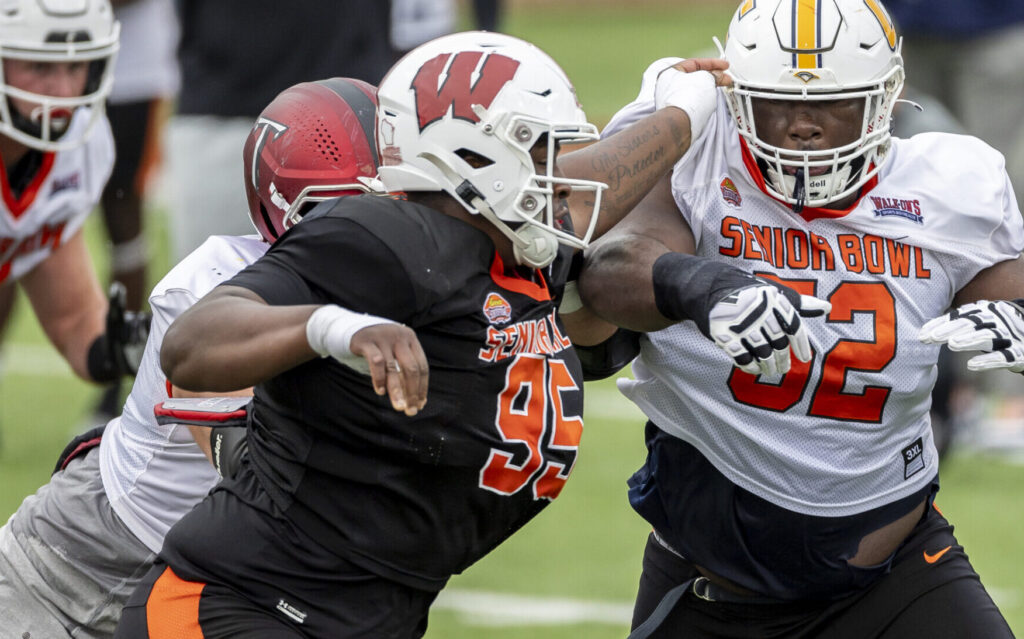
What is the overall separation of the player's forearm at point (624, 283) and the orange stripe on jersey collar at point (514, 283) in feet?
0.71

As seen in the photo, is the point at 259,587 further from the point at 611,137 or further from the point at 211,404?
the point at 611,137

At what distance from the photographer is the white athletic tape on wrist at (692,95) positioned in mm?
3080

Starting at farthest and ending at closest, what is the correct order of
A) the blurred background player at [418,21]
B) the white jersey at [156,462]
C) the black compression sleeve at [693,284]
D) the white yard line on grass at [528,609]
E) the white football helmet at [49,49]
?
the blurred background player at [418,21]
the white yard line on grass at [528,609]
the white football helmet at [49,49]
the white jersey at [156,462]
the black compression sleeve at [693,284]

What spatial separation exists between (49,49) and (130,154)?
2427mm

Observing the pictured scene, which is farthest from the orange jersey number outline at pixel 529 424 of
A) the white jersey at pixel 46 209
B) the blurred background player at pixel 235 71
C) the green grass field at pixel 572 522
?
the blurred background player at pixel 235 71

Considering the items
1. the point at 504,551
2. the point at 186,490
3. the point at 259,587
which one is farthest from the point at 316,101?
the point at 504,551

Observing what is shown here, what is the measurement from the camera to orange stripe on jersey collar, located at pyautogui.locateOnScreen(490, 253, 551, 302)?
2660 millimetres

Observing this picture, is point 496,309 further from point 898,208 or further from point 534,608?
point 534,608

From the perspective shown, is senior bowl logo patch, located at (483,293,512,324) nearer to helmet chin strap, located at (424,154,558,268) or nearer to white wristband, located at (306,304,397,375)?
helmet chin strap, located at (424,154,558,268)

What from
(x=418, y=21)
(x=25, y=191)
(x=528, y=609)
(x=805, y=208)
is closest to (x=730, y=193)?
(x=805, y=208)

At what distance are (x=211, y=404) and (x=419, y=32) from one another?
4311 millimetres

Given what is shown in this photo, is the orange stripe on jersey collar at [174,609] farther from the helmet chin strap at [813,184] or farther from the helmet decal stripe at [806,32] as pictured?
the helmet decal stripe at [806,32]

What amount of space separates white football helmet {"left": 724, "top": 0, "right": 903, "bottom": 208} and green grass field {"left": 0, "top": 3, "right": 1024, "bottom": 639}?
81.2 inches

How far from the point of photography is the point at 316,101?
10.3 ft
